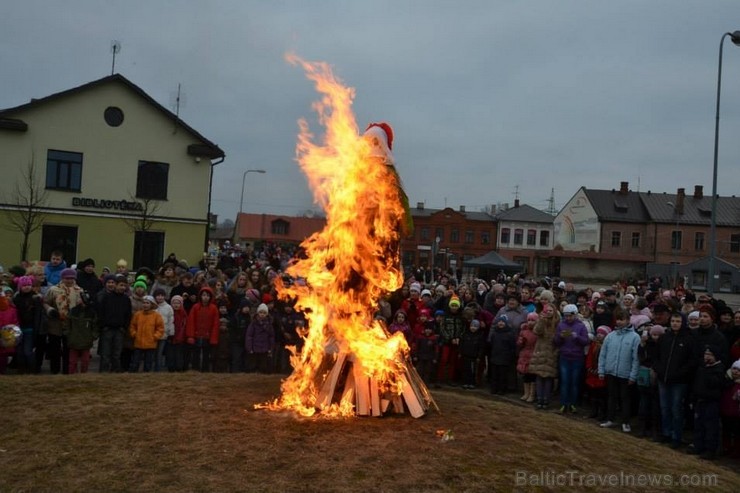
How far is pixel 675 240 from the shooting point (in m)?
62.9

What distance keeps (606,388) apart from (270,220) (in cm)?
6571

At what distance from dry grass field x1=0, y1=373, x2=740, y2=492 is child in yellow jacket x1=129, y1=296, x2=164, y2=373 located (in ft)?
8.05

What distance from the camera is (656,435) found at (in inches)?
391

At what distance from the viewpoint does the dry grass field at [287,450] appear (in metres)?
6.15

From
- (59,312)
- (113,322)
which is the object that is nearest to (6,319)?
(59,312)

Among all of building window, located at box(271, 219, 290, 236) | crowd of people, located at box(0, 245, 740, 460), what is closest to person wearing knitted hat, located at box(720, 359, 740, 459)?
crowd of people, located at box(0, 245, 740, 460)

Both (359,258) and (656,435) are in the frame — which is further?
(656,435)

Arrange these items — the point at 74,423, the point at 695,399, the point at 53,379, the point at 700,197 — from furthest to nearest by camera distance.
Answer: the point at 700,197 < the point at 53,379 < the point at 695,399 < the point at 74,423

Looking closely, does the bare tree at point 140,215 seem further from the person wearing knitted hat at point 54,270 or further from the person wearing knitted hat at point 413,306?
the person wearing knitted hat at point 413,306

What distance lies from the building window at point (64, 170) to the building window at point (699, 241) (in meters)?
57.4

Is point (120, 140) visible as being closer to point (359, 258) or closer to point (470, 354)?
point (470, 354)

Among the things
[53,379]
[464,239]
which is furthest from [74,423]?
[464,239]

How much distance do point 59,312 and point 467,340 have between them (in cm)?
802

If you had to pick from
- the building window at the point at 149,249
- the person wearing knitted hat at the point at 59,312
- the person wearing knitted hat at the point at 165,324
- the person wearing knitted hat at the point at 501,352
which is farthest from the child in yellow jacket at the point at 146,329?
the building window at the point at 149,249
